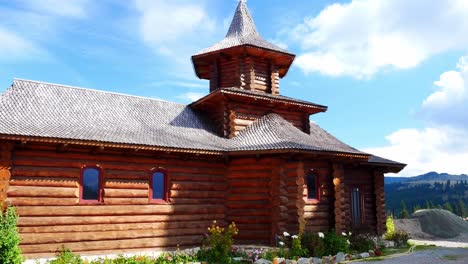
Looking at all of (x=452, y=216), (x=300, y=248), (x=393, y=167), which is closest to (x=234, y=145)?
(x=300, y=248)

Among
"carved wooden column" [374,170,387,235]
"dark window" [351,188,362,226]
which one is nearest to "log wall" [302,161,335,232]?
"dark window" [351,188,362,226]

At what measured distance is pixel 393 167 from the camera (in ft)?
72.4

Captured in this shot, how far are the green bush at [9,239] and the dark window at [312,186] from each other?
10958 mm

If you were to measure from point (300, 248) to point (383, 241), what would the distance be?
7101mm

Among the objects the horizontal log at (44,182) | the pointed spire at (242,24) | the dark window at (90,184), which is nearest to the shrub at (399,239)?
the pointed spire at (242,24)

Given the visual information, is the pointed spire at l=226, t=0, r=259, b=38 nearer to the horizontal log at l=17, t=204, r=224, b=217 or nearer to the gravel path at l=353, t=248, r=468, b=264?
the horizontal log at l=17, t=204, r=224, b=217

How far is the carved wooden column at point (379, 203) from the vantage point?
21.8 m

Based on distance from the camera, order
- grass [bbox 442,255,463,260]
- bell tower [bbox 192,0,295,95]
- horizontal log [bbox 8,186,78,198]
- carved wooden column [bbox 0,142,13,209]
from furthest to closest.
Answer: bell tower [bbox 192,0,295,95] → grass [bbox 442,255,463,260] → horizontal log [bbox 8,186,78,198] → carved wooden column [bbox 0,142,13,209]

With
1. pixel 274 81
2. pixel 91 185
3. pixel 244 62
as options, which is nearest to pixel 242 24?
pixel 244 62

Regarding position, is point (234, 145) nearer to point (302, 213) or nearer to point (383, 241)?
point (302, 213)

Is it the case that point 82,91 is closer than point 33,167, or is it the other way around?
point 33,167

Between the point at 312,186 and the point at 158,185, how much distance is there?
6523mm

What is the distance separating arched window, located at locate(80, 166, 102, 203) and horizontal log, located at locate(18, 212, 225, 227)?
0.65 metres

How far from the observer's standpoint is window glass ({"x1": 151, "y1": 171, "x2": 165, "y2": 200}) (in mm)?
15758
